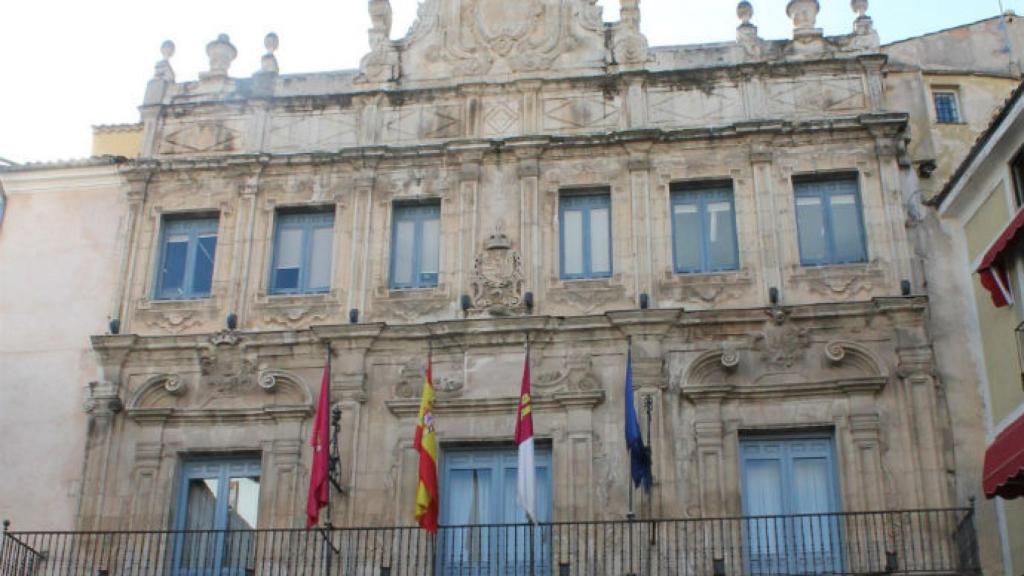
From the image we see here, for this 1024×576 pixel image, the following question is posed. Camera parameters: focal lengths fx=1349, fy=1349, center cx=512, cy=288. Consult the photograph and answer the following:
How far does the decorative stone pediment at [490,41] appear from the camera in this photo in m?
18.7

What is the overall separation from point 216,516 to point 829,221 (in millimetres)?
8575

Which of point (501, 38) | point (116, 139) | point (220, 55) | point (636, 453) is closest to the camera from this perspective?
point (636, 453)

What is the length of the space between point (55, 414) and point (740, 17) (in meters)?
10.6

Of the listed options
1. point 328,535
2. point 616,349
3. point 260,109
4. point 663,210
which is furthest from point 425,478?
point 260,109

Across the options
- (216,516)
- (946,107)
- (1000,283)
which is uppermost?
(946,107)

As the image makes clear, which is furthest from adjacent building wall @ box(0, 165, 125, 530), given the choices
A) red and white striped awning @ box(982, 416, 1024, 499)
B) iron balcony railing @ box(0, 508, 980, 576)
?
red and white striped awning @ box(982, 416, 1024, 499)

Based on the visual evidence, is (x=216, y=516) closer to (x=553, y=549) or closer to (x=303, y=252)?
(x=303, y=252)

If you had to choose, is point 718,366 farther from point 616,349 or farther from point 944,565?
point 944,565

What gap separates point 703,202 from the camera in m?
17.6

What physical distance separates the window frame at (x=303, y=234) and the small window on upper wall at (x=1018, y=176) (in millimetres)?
8459

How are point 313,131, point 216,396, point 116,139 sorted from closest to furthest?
1. point 216,396
2. point 313,131
3. point 116,139

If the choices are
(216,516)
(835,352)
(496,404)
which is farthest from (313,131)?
(835,352)

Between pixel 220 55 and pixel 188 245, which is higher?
pixel 220 55

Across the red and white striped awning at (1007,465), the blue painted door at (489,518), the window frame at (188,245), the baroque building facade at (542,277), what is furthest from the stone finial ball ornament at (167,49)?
the red and white striped awning at (1007,465)
